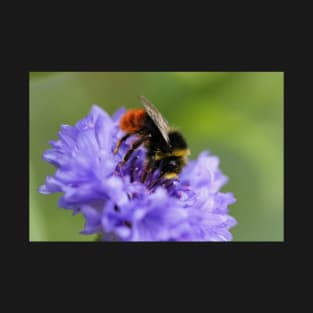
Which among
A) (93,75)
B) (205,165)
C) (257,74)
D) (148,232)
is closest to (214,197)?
(205,165)

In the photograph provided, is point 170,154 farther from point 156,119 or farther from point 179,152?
point 156,119

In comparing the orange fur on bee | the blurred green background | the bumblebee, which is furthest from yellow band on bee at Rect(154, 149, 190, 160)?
the blurred green background

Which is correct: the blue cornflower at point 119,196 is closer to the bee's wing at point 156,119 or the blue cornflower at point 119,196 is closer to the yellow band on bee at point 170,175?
the yellow band on bee at point 170,175

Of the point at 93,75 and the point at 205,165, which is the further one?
the point at 93,75

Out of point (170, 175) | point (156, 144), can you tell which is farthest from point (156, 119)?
point (170, 175)

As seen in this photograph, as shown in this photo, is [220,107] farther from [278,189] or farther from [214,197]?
[214,197]

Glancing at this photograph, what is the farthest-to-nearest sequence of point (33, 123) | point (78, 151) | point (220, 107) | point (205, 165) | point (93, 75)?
point (220, 107) → point (93, 75) → point (33, 123) → point (205, 165) → point (78, 151)
